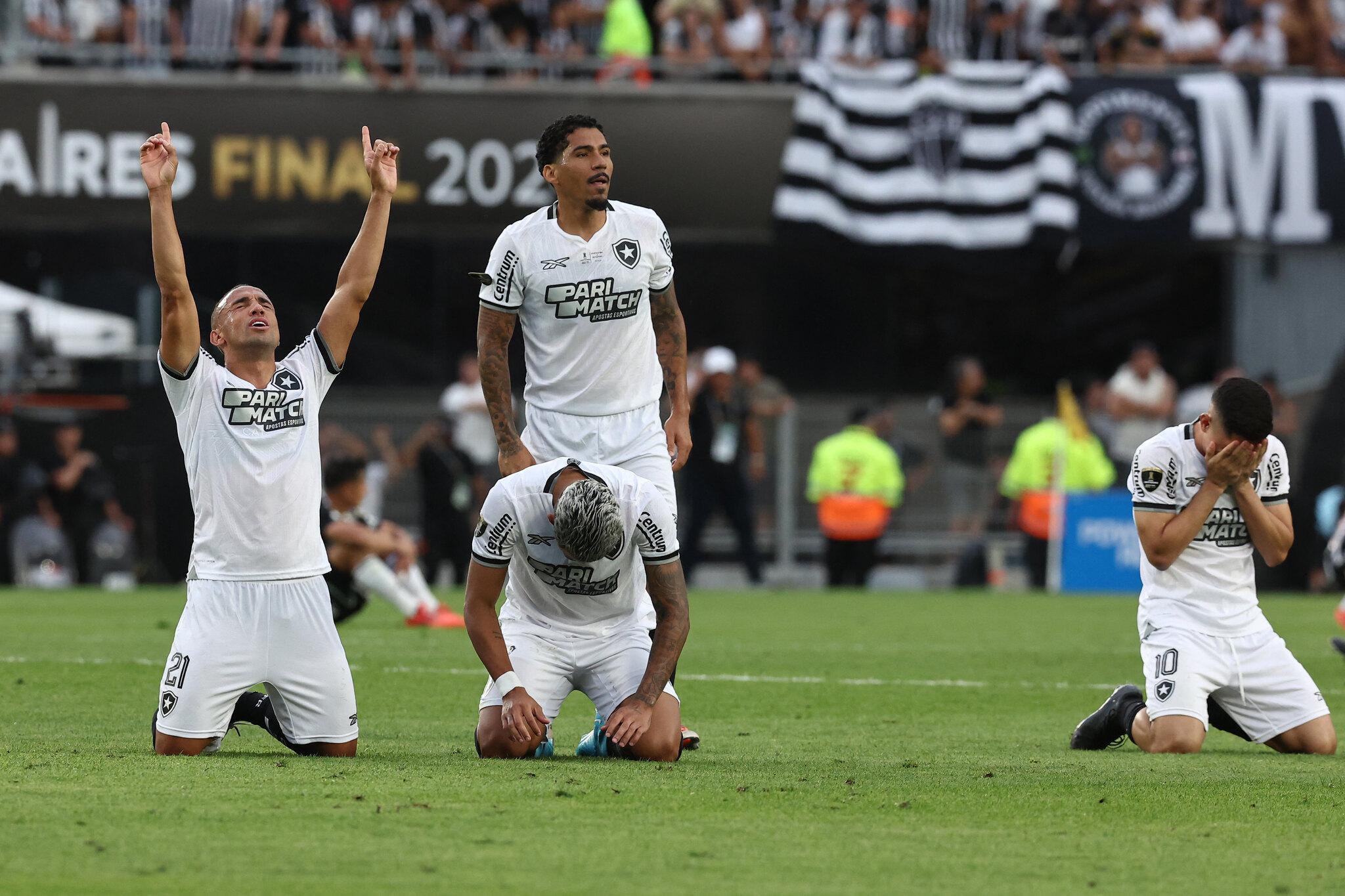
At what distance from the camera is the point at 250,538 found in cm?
677

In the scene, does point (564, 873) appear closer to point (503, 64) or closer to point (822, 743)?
point (822, 743)

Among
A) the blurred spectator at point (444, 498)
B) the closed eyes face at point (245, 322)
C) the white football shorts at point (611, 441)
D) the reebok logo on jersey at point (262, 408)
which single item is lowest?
the blurred spectator at point (444, 498)

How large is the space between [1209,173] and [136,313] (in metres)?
11.9

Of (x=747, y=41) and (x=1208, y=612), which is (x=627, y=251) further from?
(x=747, y=41)

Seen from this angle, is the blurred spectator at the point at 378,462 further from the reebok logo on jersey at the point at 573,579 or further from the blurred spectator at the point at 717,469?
the reebok logo on jersey at the point at 573,579

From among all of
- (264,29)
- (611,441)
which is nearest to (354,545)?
(611,441)

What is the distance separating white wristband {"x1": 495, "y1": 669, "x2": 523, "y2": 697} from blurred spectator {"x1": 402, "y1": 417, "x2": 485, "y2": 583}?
42.1 feet

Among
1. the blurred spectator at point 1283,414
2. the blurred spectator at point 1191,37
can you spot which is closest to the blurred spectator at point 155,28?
the blurred spectator at point 1191,37

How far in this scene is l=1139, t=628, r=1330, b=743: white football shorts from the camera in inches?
300

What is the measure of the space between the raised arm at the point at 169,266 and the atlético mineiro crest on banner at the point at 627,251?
1621mm

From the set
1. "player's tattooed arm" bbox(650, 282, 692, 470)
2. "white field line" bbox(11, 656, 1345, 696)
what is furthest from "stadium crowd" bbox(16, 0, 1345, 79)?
"player's tattooed arm" bbox(650, 282, 692, 470)

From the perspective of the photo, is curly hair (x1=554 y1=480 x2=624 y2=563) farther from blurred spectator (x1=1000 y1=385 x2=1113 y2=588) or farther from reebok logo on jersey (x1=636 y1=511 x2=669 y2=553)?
blurred spectator (x1=1000 y1=385 x2=1113 y2=588)

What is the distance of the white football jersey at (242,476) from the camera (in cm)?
677

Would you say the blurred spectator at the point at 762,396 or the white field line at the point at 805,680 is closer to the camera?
the white field line at the point at 805,680
